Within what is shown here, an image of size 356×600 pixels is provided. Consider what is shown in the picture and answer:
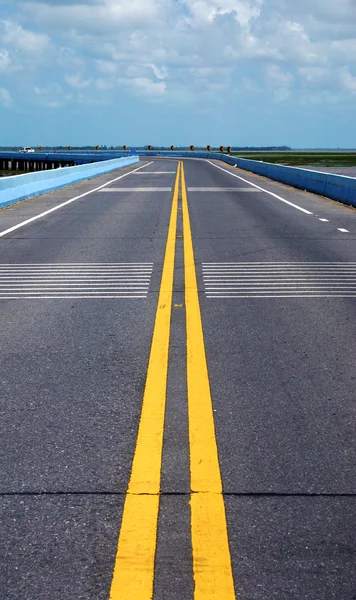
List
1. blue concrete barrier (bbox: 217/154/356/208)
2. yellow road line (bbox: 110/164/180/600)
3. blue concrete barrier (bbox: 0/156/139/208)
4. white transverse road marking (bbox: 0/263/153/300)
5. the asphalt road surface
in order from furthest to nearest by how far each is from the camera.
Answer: blue concrete barrier (bbox: 217/154/356/208) → blue concrete barrier (bbox: 0/156/139/208) → white transverse road marking (bbox: 0/263/153/300) → the asphalt road surface → yellow road line (bbox: 110/164/180/600)

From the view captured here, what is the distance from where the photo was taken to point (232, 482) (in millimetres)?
4414

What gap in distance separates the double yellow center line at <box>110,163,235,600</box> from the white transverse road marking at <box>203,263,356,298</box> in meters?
3.31

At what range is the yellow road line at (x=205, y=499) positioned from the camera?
3424mm

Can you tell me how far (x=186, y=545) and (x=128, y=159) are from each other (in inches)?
3012

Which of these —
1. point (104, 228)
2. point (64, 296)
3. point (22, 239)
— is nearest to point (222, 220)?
point (104, 228)

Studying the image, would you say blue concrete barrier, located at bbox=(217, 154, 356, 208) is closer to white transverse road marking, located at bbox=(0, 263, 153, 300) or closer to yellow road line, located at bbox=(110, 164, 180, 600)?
white transverse road marking, located at bbox=(0, 263, 153, 300)

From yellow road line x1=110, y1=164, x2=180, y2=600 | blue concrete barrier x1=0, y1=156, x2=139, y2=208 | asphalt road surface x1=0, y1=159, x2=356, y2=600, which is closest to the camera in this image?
yellow road line x1=110, y1=164, x2=180, y2=600

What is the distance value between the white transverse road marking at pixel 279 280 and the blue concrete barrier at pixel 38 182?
45.6 feet

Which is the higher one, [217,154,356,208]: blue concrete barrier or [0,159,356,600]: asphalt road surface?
[0,159,356,600]: asphalt road surface

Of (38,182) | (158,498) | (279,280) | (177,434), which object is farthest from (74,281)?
(38,182)

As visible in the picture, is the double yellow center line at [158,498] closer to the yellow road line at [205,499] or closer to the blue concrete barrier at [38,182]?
the yellow road line at [205,499]

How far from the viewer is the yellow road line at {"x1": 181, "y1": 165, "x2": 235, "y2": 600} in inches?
135

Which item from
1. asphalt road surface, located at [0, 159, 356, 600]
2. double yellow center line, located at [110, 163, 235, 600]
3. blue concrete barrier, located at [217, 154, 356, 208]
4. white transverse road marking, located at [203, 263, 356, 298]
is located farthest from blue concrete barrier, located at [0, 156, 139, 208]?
double yellow center line, located at [110, 163, 235, 600]

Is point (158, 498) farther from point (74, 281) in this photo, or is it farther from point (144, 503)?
point (74, 281)
